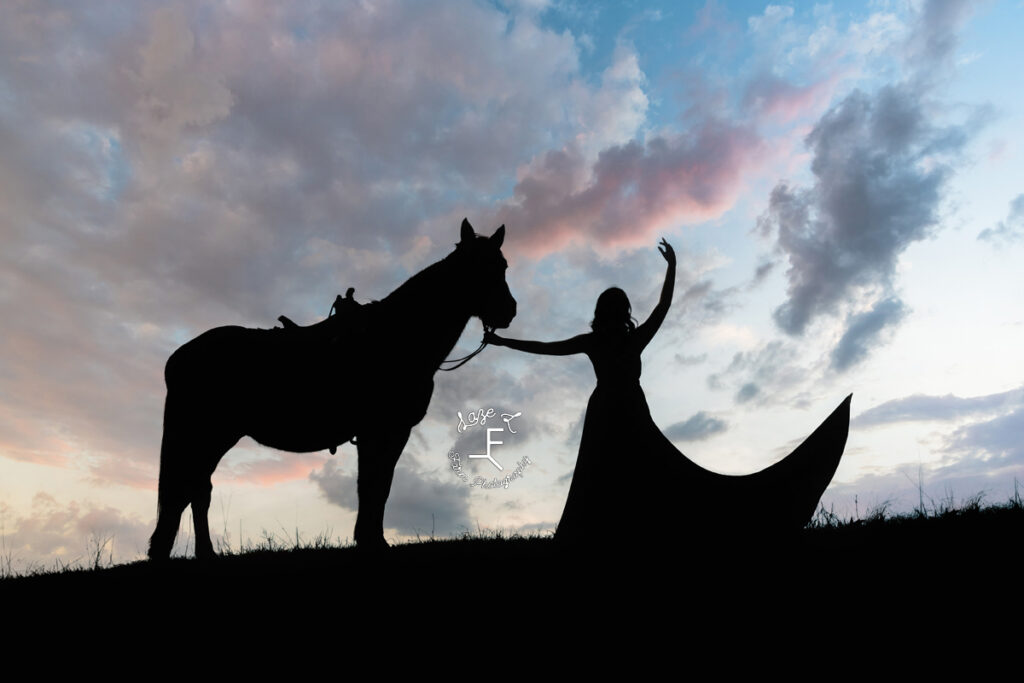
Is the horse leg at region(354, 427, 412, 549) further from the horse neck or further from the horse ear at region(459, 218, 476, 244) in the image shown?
the horse ear at region(459, 218, 476, 244)

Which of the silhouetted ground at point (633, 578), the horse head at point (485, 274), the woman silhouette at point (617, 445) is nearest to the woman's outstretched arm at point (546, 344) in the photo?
the woman silhouette at point (617, 445)

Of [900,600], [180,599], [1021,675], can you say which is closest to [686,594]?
[900,600]

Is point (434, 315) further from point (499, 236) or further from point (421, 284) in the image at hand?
point (499, 236)

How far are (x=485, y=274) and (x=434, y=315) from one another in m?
0.68

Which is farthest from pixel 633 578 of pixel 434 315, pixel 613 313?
pixel 434 315

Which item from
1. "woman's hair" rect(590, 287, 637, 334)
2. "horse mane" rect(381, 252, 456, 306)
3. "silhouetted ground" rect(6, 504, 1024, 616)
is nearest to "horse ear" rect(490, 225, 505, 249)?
"horse mane" rect(381, 252, 456, 306)

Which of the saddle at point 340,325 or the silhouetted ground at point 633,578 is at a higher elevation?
the saddle at point 340,325

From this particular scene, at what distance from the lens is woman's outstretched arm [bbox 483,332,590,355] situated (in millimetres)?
6582

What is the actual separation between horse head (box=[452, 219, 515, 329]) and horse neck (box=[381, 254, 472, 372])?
5.1 inches

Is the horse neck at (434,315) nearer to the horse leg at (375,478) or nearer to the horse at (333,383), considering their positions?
the horse at (333,383)

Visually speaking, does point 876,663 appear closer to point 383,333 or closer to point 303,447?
point 383,333

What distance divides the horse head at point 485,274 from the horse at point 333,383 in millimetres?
11

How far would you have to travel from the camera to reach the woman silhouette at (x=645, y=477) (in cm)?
600

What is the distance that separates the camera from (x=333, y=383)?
766 cm
